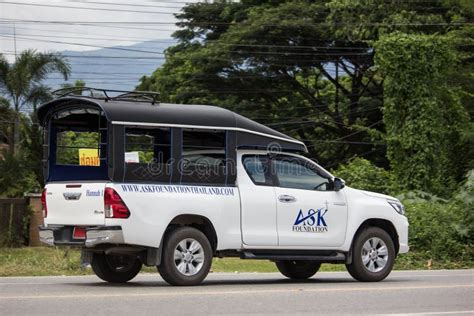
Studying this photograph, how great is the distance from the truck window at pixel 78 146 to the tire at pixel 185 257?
1493mm

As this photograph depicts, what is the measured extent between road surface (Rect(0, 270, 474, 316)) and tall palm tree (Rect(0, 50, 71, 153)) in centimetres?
2527

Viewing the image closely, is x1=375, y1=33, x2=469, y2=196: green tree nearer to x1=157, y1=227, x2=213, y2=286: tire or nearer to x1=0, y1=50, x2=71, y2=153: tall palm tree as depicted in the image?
x1=0, y1=50, x2=71, y2=153: tall palm tree

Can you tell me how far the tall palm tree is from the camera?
38.4 metres

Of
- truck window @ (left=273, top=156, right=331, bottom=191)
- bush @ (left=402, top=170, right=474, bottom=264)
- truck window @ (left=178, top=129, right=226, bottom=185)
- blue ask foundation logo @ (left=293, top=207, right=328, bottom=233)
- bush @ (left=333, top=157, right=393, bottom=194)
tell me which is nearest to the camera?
truck window @ (left=178, top=129, right=226, bottom=185)

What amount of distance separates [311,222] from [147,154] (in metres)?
2.68

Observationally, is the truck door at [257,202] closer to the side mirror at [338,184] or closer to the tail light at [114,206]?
the side mirror at [338,184]

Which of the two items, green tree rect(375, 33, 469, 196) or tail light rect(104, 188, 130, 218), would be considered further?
green tree rect(375, 33, 469, 196)

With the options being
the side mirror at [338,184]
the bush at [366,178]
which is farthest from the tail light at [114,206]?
the bush at [366,178]

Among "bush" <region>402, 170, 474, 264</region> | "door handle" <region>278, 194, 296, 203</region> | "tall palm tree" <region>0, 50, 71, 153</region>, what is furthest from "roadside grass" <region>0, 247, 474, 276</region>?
"tall palm tree" <region>0, 50, 71, 153</region>

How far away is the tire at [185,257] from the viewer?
1225 cm

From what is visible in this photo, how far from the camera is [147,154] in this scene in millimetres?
13125

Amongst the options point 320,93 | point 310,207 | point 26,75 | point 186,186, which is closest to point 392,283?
point 310,207

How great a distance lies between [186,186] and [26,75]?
27.6 metres

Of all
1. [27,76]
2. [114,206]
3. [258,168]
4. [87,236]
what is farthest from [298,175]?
[27,76]
